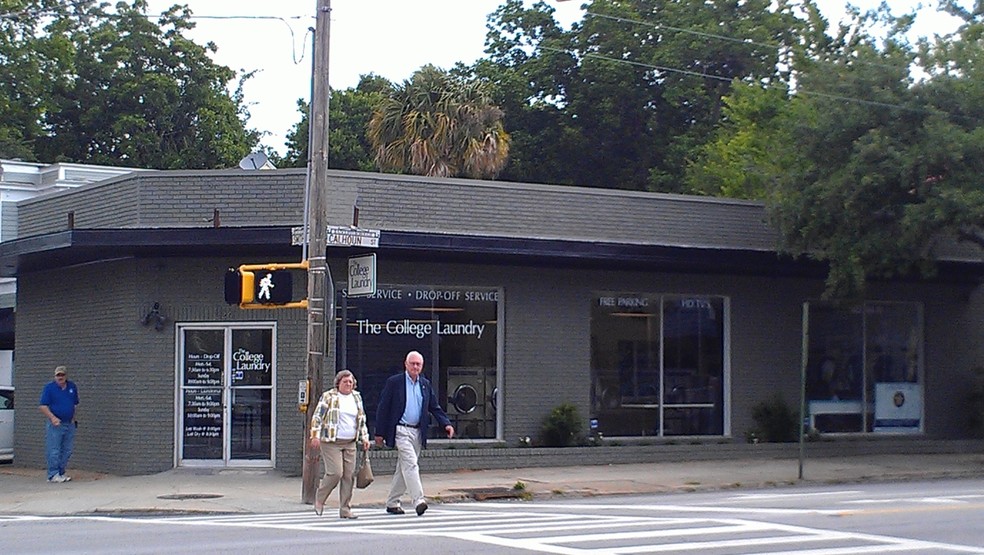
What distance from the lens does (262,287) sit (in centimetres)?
1673

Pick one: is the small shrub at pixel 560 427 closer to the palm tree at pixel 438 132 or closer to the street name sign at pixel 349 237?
the street name sign at pixel 349 237

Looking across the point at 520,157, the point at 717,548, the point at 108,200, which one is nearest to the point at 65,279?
the point at 108,200

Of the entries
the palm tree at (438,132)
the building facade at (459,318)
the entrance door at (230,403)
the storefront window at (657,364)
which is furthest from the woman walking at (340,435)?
the palm tree at (438,132)

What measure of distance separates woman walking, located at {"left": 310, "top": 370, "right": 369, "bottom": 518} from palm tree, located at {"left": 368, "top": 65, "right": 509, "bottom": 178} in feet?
70.3

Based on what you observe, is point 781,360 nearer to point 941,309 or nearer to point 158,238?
point 941,309

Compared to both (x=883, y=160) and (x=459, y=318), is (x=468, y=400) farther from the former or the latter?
(x=883, y=160)

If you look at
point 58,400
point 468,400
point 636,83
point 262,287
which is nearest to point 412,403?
point 262,287

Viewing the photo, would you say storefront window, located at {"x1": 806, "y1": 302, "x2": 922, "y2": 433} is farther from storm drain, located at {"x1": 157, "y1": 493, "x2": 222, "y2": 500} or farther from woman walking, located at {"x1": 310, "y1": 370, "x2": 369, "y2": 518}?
woman walking, located at {"x1": 310, "y1": 370, "x2": 369, "y2": 518}

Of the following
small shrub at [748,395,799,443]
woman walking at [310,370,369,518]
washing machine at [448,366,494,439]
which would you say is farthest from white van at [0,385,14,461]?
small shrub at [748,395,799,443]

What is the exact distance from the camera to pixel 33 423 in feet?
78.0

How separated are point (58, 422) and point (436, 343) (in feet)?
20.0

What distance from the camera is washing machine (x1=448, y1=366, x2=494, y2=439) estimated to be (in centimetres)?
2231

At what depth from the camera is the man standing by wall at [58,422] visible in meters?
20.5

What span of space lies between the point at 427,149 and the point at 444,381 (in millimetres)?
15260
